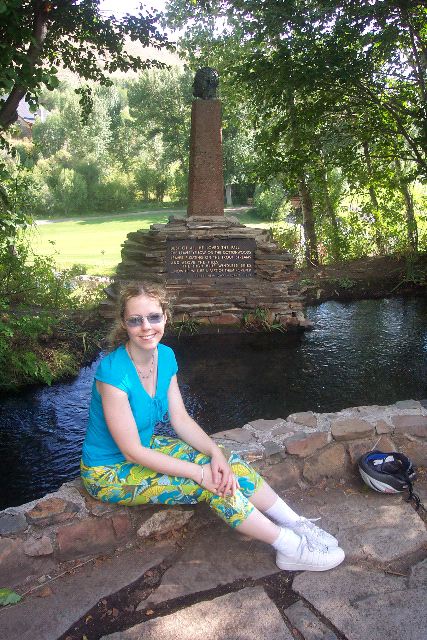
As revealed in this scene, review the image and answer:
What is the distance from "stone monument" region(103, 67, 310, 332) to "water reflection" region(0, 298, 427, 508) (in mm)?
602

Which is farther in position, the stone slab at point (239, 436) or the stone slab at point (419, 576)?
the stone slab at point (239, 436)

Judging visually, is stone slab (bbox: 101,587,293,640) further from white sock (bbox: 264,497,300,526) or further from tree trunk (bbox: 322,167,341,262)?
tree trunk (bbox: 322,167,341,262)

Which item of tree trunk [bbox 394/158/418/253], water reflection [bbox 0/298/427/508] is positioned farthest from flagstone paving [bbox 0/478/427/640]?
tree trunk [bbox 394/158/418/253]

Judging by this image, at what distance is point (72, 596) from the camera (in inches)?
83.4

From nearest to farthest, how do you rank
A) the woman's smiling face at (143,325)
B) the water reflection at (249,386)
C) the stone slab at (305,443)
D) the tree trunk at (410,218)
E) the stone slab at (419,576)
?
the stone slab at (419,576)
the woman's smiling face at (143,325)
the stone slab at (305,443)
the water reflection at (249,386)
the tree trunk at (410,218)

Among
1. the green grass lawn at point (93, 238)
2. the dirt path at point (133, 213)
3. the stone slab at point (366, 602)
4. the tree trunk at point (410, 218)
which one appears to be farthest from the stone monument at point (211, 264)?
the dirt path at point (133, 213)

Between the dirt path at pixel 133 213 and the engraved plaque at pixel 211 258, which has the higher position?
the dirt path at pixel 133 213

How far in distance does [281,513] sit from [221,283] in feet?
18.4

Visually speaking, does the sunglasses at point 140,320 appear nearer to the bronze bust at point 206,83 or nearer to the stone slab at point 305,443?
the stone slab at point 305,443

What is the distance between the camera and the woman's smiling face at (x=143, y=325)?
234 cm

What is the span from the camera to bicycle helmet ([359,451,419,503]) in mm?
2723

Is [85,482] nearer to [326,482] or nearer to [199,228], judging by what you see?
[326,482]

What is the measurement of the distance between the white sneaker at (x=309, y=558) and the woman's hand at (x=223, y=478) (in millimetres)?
368

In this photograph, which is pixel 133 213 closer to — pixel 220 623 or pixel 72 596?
pixel 72 596
